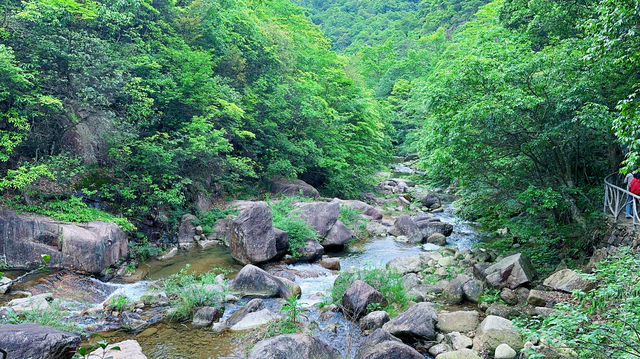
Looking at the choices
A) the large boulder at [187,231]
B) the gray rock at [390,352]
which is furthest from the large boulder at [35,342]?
the large boulder at [187,231]

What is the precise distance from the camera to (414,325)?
305 inches

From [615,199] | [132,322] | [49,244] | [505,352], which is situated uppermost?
[615,199]

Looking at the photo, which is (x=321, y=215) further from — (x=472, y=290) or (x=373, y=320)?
(x=373, y=320)

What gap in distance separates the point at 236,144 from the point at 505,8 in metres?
13.4

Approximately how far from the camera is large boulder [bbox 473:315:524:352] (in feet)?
23.2

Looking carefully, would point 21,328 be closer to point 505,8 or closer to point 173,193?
point 173,193

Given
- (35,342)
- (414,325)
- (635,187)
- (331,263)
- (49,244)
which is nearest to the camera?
(35,342)

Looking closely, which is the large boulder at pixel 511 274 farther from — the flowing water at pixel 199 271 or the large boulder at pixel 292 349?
the large boulder at pixel 292 349

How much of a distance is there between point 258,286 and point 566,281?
736 cm

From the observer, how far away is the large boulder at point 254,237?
41.3ft

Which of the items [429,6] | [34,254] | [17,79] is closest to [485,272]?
[34,254]

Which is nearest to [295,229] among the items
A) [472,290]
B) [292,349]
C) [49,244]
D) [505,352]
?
[472,290]

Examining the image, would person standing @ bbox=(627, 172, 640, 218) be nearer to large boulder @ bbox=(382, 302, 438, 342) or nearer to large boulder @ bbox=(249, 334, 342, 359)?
large boulder @ bbox=(382, 302, 438, 342)

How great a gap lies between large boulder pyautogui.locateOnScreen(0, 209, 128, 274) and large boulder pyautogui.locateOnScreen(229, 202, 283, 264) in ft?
12.2
